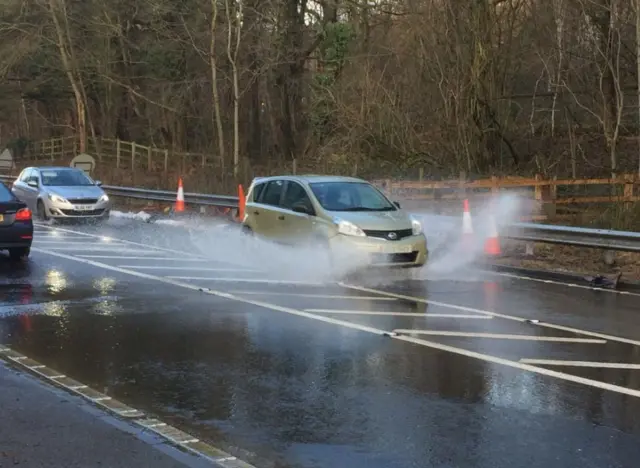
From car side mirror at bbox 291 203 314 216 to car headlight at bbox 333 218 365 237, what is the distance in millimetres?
720

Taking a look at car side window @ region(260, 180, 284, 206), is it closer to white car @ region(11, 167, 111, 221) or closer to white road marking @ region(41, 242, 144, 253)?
white road marking @ region(41, 242, 144, 253)

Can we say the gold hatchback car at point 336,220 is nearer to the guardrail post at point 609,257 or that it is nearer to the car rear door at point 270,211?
the car rear door at point 270,211

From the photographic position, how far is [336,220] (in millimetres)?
12672

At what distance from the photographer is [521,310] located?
408 inches

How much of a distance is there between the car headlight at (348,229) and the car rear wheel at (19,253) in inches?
219

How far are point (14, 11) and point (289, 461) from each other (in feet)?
131

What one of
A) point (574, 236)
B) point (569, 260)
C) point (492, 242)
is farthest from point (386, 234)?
point (569, 260)

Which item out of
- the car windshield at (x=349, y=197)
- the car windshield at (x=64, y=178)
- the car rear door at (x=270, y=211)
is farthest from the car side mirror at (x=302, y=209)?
the car windshield at (x=64, y=178)

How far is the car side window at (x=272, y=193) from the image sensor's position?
14250mm

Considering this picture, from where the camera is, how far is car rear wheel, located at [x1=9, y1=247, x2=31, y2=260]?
14.3 metres

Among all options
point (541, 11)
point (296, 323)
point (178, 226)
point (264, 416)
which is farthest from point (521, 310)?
point (541, 11)

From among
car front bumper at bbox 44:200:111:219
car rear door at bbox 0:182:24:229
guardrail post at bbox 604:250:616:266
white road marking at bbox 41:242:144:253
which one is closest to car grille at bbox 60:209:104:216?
car front bumper at bbox 44:200:111:219

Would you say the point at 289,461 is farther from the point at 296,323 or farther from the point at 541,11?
the point at 541,11

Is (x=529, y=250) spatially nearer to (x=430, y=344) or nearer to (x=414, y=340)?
(x=414, y=340)
